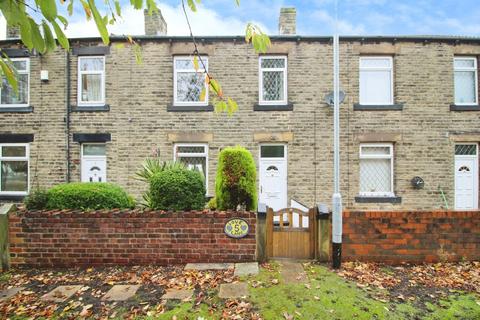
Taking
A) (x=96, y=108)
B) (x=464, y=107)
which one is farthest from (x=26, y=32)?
(x=464, y=107)

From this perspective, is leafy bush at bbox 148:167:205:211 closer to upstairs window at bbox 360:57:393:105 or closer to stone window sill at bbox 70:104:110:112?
stone window sill at bbox 70:104:110:112

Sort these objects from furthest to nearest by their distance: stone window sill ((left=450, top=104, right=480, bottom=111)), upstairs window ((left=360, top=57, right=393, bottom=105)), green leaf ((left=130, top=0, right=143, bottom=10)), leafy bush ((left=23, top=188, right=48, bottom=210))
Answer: upstairs window ((left=360, top=57, right=393, bottom=105))
stone window sill ((left=450, top=104, right=480, bottom=111))
leafy bush ((left=23, top=188, right=48, bottom=210))
green leaf ((left=130, top=0, right=143, bottom=10))

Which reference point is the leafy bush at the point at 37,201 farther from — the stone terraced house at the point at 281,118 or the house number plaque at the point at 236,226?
the stone terraced house at the point at 281,118

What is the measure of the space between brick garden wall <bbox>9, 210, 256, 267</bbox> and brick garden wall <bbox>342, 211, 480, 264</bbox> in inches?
77.6

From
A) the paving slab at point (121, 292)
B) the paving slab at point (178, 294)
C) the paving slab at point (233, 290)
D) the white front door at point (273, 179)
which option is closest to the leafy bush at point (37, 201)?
the paving slab at point (121, 292)

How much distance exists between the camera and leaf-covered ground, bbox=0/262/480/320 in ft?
11.0

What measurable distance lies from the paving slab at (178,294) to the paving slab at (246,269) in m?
0.89

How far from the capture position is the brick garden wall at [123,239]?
4727mm

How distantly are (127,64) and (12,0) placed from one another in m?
9.23

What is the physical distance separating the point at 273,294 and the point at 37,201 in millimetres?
4868

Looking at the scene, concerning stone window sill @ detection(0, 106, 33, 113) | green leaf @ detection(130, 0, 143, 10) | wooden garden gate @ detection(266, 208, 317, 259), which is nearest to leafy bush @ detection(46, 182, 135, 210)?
wooden garden gate @ detection(266, 208, 317, 259)

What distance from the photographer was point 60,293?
3895mm

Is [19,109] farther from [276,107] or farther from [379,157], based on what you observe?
[379,157]

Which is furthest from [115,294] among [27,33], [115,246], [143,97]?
[143,97]
